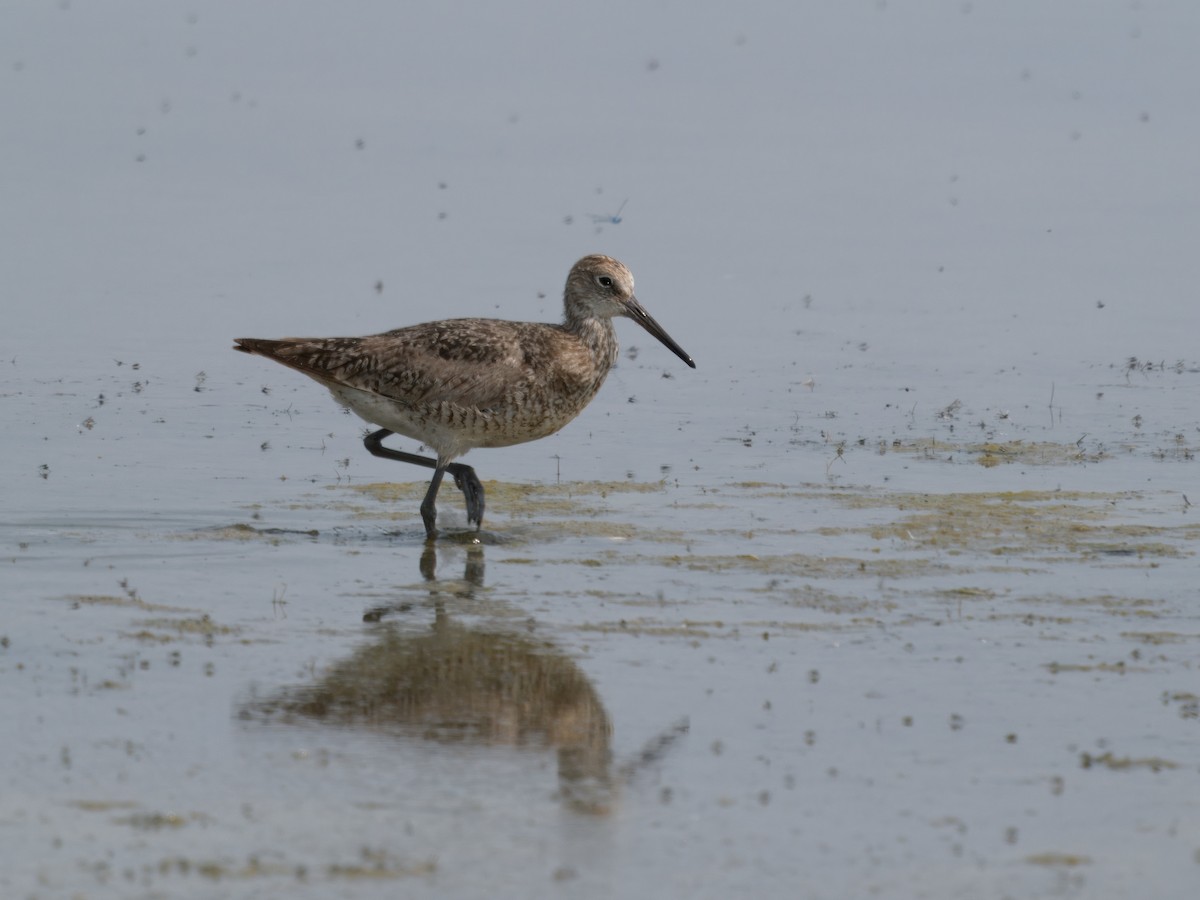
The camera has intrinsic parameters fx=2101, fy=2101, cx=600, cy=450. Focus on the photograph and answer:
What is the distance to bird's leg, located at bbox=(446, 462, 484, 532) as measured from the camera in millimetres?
11727

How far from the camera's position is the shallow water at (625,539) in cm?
703

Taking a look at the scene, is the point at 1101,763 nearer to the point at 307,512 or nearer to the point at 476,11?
the point at 307,512

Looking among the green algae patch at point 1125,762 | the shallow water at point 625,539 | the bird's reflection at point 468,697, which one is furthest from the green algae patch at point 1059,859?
the bird's reflection at point 468,697

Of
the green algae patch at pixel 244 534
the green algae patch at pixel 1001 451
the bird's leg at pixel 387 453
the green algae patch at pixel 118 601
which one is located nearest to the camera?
the green algae patch at pixel 118 601

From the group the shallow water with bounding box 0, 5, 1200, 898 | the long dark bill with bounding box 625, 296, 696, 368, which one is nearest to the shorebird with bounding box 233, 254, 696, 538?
the long dark bill with bounding box 625, 296, 696, 368

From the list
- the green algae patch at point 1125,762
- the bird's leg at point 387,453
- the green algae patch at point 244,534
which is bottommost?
the green algae patch at point 1125,762

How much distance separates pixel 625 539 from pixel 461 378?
54.7 inches

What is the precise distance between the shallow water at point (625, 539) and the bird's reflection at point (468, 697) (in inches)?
1.2

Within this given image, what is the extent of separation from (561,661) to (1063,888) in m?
2.96

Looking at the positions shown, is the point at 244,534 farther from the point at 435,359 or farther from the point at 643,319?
the point at 643,319

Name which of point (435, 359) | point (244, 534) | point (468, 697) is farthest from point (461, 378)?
point (468, 697)

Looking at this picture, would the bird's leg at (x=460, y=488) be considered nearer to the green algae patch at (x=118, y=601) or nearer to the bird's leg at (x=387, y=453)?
the bird's leg at (x=387, y=453)

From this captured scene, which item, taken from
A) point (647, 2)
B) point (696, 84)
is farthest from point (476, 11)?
point (696, 84)

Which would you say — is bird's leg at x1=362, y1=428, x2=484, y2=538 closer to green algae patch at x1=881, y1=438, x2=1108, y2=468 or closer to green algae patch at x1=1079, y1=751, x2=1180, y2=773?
green algae patch at x1=881, y1=438, x2=1108, y2=468
